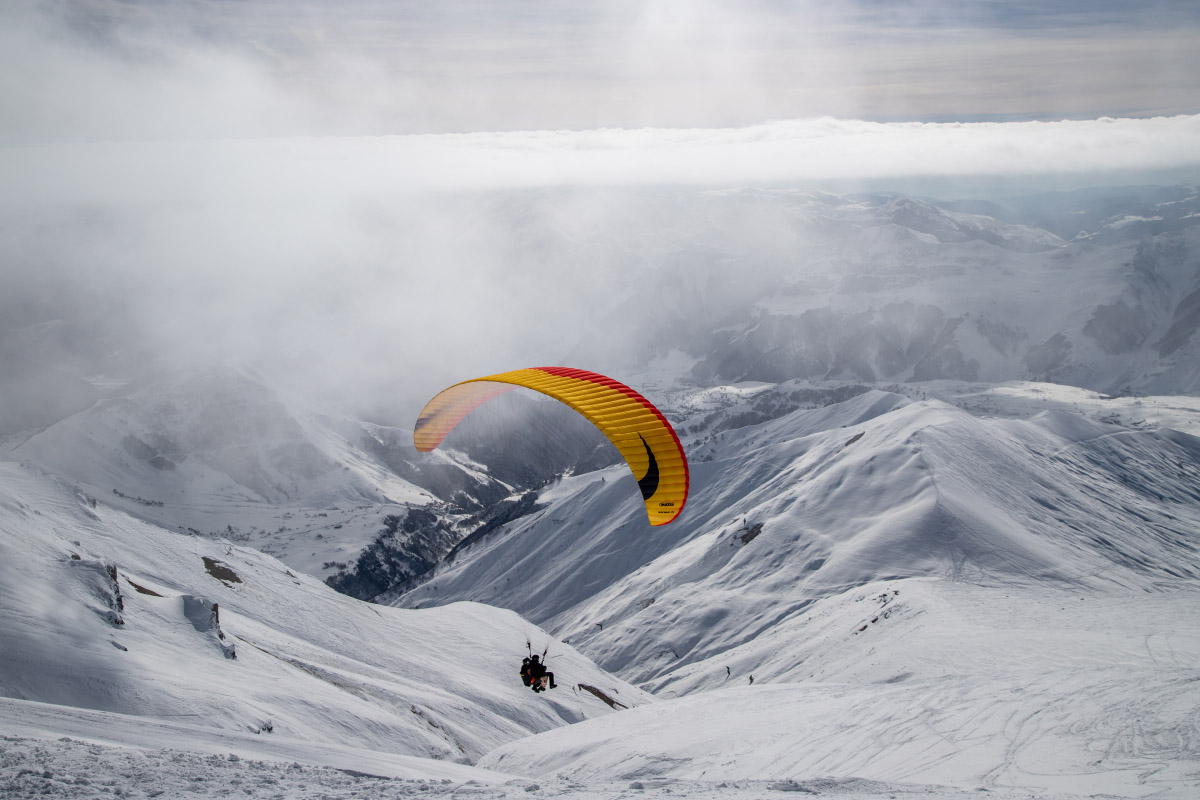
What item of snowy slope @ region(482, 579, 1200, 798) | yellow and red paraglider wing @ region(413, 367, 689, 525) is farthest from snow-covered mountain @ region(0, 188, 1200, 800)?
yellow and red paraglider wing @ region(413, 367, 689, 525)

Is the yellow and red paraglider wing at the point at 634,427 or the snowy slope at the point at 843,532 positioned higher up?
the yellow and red paraglider wing at the point at 634,427

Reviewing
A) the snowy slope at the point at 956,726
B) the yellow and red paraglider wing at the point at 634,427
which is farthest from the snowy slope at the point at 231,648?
the yellow and red paraglider wing at the point at 634,427

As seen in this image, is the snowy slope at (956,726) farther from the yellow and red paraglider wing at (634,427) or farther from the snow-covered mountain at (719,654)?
the yellow and red paraglider wing at (634,427)

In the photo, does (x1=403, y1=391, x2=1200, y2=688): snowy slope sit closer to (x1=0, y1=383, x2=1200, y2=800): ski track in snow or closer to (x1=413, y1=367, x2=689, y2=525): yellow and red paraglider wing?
(x1=0, y1=383, x2=1200, y2=800): ski track in snow

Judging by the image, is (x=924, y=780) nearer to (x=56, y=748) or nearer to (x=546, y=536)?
(x=56, y=748)

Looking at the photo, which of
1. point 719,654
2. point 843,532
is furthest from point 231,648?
point 843,532

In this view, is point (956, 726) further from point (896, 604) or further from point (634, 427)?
point (896, 604)
